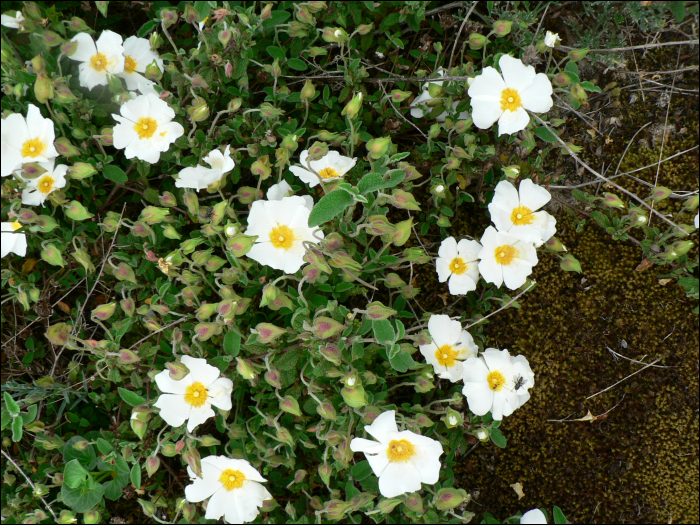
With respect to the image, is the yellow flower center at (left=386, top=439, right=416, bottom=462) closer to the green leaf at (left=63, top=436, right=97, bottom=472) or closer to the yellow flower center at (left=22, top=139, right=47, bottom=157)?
the green leaf at (left=63, top=436, right=97, bottom=472)

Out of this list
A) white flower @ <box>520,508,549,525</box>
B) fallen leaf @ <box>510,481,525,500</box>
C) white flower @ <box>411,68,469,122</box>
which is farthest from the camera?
fallen leaf @ <box>510,481,525,500</box>

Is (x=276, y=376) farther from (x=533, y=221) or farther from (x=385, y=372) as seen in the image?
(x=533, y=221)

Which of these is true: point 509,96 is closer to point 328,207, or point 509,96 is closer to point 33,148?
point 328,207

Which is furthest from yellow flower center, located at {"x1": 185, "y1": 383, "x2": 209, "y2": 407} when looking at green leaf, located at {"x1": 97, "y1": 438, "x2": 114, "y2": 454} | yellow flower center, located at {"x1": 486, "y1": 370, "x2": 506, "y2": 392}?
yellow flower center, located at {"x1": 486, "y1": 370, "x2": 506, "y2": 392}

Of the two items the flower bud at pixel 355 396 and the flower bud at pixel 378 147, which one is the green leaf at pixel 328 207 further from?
the flower bud at pixel 355 396

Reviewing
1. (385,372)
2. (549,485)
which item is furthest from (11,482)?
(549,485)

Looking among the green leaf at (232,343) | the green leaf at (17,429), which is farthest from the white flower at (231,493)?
the green leaf at (17,429)
